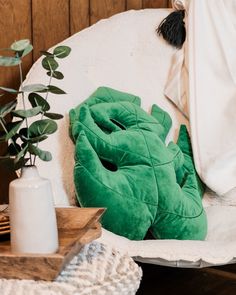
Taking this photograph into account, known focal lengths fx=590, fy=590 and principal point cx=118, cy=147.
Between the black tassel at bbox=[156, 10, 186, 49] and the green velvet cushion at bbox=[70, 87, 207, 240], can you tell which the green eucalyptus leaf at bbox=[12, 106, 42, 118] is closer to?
the green velvet cushion at bbox=[70, 87, 207, 240]

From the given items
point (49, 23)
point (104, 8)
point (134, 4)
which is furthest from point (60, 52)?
point (134, 4)

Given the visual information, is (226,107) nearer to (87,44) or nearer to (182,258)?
(87,44)

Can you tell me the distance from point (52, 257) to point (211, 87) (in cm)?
99

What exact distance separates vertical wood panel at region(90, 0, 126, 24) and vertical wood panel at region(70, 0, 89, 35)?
2cm

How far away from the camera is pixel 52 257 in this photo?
836 millimetres

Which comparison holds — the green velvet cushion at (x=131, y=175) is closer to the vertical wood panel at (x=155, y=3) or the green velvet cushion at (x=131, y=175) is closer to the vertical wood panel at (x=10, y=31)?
the vertical wood panel at (x=10, y=31)

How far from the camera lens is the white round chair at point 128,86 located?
3.81 ft

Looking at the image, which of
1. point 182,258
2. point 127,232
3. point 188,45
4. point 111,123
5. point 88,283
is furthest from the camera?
point 188,45

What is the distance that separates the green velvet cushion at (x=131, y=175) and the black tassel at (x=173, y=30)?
1.18 ft

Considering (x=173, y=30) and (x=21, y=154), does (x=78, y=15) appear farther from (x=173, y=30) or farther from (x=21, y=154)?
(x=21, y=154)

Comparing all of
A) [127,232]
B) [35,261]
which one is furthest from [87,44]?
[35,261]

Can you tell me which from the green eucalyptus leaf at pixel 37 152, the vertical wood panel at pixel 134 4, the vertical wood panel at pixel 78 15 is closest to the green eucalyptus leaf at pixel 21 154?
the green eucalyptus leaf at pixel 37 152

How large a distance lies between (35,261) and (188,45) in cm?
106

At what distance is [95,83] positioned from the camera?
1.62 metres
